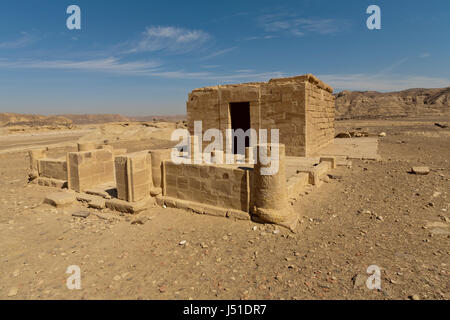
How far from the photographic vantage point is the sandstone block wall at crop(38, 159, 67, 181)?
26.6 ft

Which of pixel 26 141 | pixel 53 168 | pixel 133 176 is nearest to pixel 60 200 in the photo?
pixel 133 176

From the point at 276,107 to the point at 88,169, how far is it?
6119mm

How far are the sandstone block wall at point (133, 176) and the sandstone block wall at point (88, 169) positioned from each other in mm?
1732

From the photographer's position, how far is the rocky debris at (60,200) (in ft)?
21.4

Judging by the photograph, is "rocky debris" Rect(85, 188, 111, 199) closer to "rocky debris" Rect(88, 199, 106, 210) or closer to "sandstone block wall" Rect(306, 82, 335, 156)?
"rocky debris" Rect(88, 199, 106, 210)

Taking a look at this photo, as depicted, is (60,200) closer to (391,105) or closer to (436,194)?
(436,194)

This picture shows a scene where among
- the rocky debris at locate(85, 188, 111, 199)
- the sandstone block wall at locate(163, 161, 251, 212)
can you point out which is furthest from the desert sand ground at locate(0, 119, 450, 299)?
the rocky debris at locate(85, 188, 111, 199)

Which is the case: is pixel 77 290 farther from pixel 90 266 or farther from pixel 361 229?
pixel 361 229

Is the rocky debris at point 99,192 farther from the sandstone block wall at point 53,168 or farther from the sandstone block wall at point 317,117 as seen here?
the sandstone block wall at point 317,117

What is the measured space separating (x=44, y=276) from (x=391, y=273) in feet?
14.7

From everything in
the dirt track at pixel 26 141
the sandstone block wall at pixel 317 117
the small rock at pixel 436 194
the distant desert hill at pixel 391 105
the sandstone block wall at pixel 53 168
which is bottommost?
the small rock at pixel 436 194

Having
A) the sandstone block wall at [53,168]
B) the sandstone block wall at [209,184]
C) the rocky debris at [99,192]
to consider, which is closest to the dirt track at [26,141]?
the sandstone block wall at [53,168]

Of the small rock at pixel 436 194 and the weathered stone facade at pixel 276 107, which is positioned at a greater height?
the weathered stone facade at pixel 276 107

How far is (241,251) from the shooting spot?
420cm
